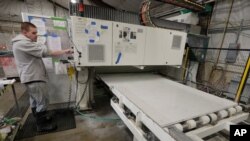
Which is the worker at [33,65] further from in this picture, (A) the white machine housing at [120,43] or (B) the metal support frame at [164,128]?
(B) the metal support frame at [164,128]

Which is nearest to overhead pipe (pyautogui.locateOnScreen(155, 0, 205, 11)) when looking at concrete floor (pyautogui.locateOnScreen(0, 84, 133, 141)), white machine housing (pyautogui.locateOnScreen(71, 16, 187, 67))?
white machine housing (pyautogui.locateOnScreen(71, 16, 187, 67))

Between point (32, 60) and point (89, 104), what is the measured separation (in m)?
1.34

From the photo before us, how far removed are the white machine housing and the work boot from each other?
100 cm

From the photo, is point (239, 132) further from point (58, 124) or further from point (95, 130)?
point (58, 124)

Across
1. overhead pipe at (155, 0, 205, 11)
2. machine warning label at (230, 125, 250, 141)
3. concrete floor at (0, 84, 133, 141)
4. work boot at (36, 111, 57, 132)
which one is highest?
overhead pipe at (155, 0, 205, 11)

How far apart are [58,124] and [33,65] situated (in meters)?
1.07

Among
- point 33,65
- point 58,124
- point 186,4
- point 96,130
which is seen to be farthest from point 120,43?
point 186,4

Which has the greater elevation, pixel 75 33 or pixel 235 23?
pixel 235 23

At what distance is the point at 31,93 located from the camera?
68.4 inches

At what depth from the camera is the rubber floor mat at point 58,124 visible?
70.6 inches

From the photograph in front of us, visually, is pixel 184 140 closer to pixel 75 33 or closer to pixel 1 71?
pixel 75 33

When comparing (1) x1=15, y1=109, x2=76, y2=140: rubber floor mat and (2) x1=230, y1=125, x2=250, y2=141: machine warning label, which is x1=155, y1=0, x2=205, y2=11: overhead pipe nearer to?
(2) x1=230, y1=125, x2=250, y2=141: machine warning label

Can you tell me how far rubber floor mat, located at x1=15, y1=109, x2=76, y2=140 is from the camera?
1.79 meters

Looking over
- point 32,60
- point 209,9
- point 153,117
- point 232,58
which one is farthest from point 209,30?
point 32,60
